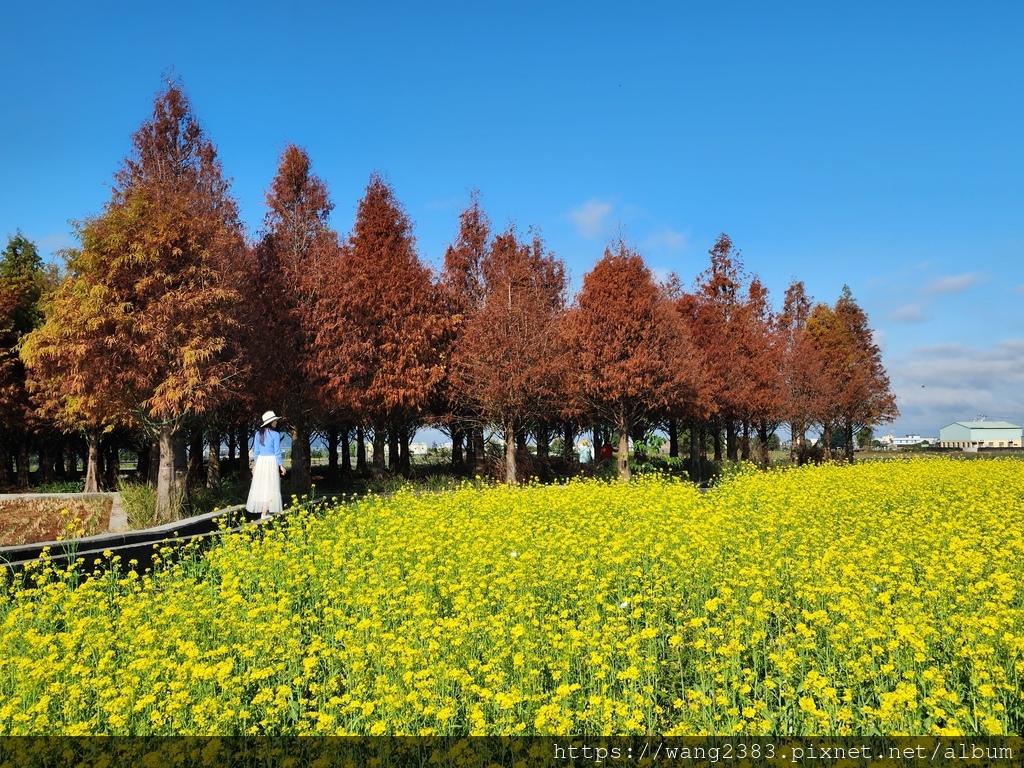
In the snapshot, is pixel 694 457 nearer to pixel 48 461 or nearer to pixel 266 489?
Result: pixel 266 489

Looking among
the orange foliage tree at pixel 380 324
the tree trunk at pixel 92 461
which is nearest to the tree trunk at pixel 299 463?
the orange foliage tree at pixel 380 324

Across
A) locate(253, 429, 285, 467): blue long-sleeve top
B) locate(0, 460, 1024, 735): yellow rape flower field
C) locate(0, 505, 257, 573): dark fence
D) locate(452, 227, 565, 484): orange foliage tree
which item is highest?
locate(452, 227, 565, 484): orange foliage tree

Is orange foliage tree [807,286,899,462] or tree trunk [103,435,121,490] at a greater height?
orange foliage tree [807,286,899,462]

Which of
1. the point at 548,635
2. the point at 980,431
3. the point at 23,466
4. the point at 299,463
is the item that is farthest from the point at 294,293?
the point at 980,431

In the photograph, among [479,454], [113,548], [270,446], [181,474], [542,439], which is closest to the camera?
[113,548]

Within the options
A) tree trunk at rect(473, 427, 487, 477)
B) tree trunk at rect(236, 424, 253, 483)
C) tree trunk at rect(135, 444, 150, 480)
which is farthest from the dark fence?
tree trunk at rect(135, 444, 150, 480)

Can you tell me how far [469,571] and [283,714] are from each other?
3004 mm

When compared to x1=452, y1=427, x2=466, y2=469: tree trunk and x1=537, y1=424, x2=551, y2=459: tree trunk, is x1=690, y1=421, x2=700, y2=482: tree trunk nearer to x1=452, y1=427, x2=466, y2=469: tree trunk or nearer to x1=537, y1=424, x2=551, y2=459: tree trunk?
x1=537, y1=424, x2=551, y2=459: tree trunk

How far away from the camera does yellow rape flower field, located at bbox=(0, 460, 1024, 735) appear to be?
4605mm

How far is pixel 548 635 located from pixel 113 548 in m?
6.48

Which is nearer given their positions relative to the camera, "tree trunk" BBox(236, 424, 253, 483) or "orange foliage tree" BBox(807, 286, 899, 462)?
"tree trunk" BBox(236, 424, 253, 483)

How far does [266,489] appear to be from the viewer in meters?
13.8

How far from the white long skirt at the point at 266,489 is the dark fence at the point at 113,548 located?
5.56 ft

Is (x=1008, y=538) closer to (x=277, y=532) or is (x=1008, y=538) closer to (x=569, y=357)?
(x=277, y=532)
